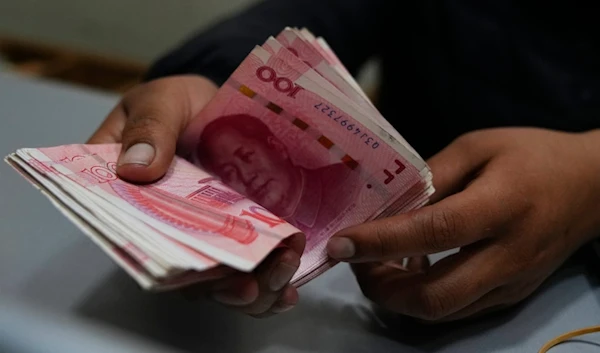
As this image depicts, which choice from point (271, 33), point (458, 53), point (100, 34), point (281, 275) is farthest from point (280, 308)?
point (100, 34)

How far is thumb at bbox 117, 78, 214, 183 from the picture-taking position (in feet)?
1.51

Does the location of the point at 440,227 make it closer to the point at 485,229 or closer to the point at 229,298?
the point at 485,229

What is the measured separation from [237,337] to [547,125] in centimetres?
50

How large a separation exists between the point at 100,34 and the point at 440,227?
1684mm

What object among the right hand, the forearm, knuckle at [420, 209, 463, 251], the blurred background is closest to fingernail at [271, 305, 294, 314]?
the right hand

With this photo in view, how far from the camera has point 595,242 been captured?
1.86 feet

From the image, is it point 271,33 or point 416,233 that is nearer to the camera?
point 416,233

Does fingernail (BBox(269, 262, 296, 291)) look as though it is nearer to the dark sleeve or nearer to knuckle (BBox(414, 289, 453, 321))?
knuckle (BBox(414, 289, 453, 321))

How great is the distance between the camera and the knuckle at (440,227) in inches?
17.1

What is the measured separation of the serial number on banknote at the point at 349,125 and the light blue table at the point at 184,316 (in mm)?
139

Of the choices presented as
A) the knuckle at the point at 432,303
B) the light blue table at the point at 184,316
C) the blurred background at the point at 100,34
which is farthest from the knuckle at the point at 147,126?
the blurred background at the point at 100,34

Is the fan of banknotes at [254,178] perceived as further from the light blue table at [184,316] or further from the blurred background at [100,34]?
the blurred background at [100,34]

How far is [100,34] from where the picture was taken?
1.90m

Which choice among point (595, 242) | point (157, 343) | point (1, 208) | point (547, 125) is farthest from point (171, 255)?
point (547, 125)
